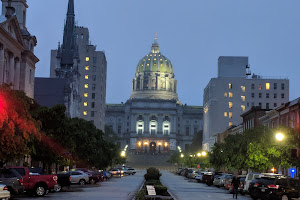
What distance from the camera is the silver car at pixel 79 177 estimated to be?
58.6 m

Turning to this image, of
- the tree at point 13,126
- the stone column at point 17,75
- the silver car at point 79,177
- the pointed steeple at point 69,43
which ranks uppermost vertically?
the pointed steeple at point 69,43

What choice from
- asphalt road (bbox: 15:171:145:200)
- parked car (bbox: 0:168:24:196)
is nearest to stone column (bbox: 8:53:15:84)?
asphalt road (bbox: 15:171:145:200)

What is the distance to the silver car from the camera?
58594 mm

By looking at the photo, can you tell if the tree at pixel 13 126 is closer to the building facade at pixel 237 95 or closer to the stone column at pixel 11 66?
the stone column at pixel 11 66

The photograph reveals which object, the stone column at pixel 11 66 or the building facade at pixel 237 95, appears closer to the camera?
the stone column at pixel 11 66

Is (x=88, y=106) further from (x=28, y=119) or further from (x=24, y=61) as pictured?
(x=28, y=119)

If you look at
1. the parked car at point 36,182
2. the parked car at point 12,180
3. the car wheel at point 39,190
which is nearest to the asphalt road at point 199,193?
the parked car at point 36,182

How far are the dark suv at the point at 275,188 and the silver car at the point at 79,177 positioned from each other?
80.0 feet

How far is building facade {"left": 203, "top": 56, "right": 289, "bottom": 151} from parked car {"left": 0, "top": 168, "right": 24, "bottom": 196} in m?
141

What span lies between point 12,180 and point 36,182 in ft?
17.4

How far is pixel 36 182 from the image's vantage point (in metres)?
37.9

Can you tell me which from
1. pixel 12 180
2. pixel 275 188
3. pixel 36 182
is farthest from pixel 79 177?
pixel 275 188

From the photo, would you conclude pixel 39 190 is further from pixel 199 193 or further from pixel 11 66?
pixel 11 66

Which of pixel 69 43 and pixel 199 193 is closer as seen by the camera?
pixel 199 193
